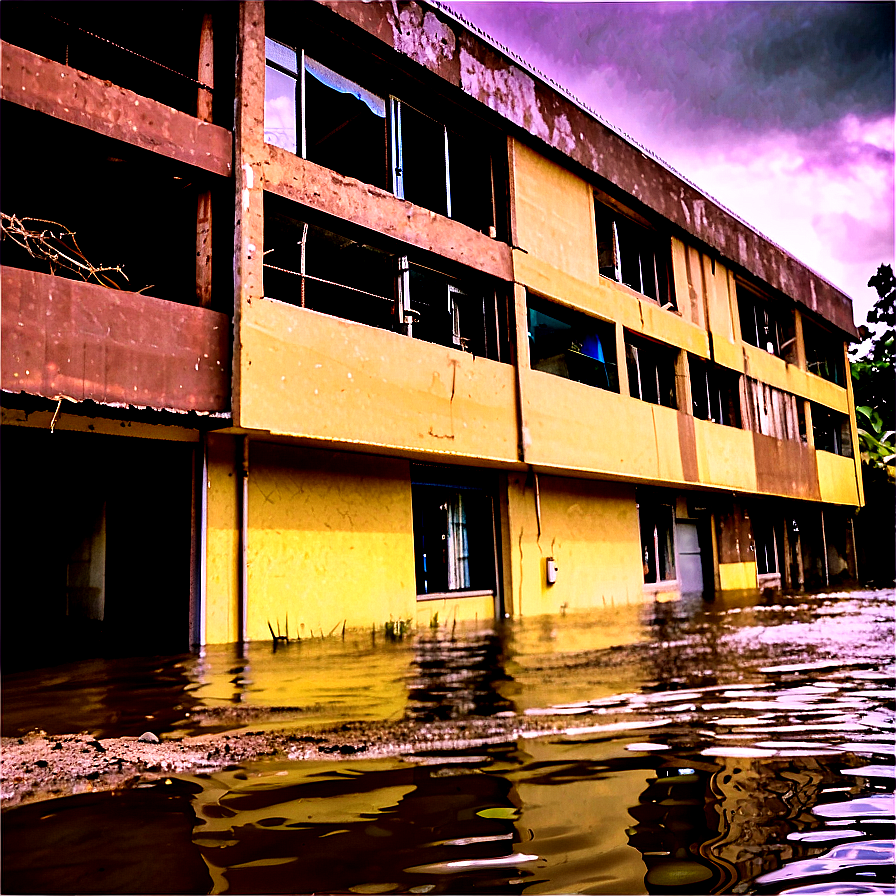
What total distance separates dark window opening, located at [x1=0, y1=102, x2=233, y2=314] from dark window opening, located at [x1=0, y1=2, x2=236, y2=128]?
1.01 metres

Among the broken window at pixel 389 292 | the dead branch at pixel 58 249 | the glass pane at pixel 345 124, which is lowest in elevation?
the dead branch at pixel 58 249

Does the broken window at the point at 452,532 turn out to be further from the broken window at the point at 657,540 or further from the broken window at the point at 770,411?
the broken window at the point at 770,411

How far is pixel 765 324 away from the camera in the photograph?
20141mm

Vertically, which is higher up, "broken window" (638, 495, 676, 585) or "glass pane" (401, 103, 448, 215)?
"glass pane" (401, 103, 448, 215)

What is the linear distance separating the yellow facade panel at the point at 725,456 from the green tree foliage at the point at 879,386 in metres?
10.8

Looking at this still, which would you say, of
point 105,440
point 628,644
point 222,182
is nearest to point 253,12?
point 222,182

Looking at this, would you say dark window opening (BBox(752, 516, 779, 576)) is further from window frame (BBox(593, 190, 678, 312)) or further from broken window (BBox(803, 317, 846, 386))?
window frame (BBox(593, 190, 678, 312))

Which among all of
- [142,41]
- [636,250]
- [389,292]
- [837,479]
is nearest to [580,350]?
[636,250]

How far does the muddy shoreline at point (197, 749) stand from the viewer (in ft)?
6.99

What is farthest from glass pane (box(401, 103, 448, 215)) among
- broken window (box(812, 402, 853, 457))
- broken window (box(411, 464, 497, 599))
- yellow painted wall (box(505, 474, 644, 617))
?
broken window (box(812, 402, 853, 457))

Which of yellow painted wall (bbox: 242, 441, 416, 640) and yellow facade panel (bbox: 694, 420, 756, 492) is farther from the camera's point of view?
yellow facade panel (bbox: 694, 420, 756, 492)

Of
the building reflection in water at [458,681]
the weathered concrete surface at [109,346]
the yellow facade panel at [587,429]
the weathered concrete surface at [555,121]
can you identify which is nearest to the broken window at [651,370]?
the yellow facade panel at [587,429]

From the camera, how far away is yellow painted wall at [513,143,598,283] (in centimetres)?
1218

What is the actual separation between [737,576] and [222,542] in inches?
546
